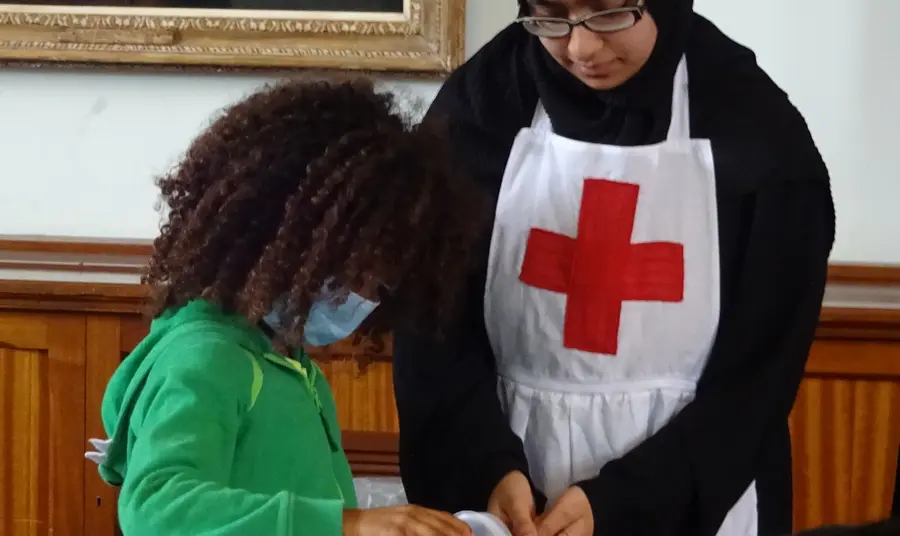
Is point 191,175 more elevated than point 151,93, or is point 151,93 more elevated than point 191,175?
point 151,93

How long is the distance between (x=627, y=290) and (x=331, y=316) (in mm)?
317

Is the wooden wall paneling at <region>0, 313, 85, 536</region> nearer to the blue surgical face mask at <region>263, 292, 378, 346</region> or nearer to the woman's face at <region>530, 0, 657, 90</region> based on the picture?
the blue surgical face mask at <region>263, 292, 378, 346</region>

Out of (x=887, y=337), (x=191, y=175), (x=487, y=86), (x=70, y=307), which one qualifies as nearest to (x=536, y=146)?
(x=487, y=86)

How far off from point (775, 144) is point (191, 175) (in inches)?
22.7

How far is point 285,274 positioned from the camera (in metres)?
0.80

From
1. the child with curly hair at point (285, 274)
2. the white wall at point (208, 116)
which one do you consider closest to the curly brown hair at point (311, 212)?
the child with curly hair at point (285, 274)

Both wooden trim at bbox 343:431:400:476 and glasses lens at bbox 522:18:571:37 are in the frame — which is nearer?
glasses lens at bbox 522:18:571:37

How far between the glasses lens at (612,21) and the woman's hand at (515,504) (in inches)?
17.6

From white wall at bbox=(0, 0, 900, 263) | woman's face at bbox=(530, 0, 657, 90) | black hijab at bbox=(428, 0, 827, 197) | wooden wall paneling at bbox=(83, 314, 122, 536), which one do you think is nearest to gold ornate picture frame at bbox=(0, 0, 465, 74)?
white wall at bbox=(0, 0, 900, 263)

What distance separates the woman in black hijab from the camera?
0.93m

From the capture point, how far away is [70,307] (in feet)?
5.12

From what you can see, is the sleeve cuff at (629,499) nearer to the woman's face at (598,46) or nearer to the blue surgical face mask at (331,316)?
the blue surgical face mask at (331,316)

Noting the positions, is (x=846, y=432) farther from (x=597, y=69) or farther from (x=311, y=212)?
(x=311, y=212)

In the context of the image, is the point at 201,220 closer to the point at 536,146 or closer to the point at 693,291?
the point at 536,146
